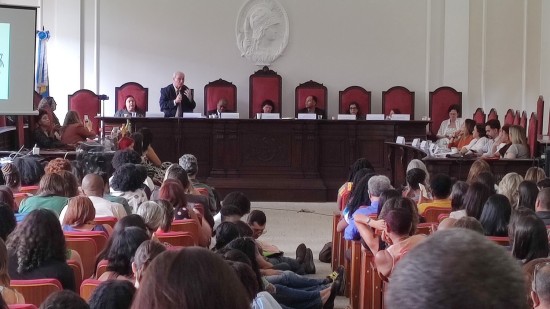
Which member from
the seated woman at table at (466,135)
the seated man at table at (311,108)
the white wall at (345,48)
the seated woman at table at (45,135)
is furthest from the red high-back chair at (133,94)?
the seated woman at table at (466,135)

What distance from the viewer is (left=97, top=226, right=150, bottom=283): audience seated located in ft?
10.9

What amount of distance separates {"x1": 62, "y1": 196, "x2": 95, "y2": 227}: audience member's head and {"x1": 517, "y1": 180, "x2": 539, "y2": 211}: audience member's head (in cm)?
257

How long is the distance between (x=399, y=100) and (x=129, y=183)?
8.18 meters

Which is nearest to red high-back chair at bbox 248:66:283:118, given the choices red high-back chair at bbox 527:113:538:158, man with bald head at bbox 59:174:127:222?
red high-back chair at bbox 527:113:538:158

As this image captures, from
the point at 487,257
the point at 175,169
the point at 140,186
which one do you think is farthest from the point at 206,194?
the point at 487,257

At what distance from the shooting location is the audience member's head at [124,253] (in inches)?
131

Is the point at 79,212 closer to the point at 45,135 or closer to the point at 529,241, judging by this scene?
the point at 529,241

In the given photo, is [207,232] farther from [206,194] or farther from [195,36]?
[195,36]

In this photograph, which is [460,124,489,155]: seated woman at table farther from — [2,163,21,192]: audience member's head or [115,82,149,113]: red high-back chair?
[2,163,21,192]: audience member's head

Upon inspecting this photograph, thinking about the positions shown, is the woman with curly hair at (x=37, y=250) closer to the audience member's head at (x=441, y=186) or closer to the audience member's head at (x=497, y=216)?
the audience member's head at (x=497, y=216)

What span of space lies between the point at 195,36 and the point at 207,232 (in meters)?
8.38

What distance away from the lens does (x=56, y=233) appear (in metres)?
3.39

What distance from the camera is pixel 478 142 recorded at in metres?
10.3

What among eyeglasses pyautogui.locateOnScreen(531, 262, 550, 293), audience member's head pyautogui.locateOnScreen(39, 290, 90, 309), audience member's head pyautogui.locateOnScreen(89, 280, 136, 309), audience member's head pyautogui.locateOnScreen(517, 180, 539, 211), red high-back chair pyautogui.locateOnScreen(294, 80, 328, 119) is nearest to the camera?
audience member's head pyautogui.locateOnScreen(39, 290, 90, 309)
